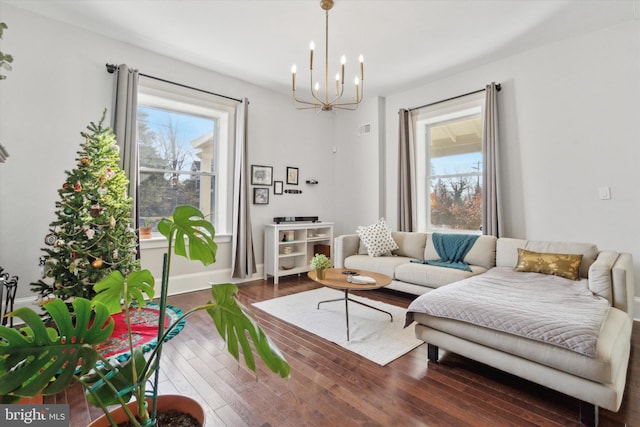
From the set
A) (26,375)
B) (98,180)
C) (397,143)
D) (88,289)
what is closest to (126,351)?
(88,289)

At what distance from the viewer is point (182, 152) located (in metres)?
4.24

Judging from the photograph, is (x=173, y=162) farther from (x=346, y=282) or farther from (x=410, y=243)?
(x=410, y=243)

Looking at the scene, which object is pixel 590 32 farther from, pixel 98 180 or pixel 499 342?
pixel 98 180

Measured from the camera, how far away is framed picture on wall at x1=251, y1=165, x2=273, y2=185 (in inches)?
185

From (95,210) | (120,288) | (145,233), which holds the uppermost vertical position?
(95,210)

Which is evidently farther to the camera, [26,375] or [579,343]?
[579,343]

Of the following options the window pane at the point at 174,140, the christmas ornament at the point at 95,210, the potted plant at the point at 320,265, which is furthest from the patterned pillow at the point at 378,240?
the christmas ornament at the point at 95,210

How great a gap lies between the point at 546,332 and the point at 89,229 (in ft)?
11.1

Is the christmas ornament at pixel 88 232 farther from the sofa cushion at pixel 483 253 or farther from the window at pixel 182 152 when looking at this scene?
the sofa cushion at pixel 483 253

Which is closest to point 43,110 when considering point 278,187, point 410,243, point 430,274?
point 278,187

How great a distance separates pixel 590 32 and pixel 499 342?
3.49 meters

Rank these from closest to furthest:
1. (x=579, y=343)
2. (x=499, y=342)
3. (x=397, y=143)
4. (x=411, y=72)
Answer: (x=579, y=343), (x=499, y=342), (x=411, y=72), (x=397, y=143)

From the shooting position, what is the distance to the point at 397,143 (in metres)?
4.90

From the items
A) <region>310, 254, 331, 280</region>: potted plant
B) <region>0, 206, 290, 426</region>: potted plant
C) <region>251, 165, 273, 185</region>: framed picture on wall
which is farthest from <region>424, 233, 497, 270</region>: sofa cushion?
<region>0, 206, 290, 426</region>: potted plant
